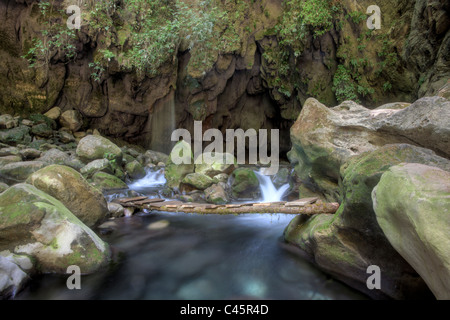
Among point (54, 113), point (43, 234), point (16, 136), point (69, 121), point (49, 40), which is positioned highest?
point (49, 40)

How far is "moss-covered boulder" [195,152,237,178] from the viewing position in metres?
8.20

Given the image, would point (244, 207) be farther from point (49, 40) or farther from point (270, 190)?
point (49, 40)

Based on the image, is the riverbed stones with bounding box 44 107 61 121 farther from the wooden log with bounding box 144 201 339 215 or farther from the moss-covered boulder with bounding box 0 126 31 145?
the wooden log with bounding box 144 201 339 215

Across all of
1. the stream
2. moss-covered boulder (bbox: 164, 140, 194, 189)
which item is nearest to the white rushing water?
moss-covered boulder (bbox: 164, 140, 194, 189)

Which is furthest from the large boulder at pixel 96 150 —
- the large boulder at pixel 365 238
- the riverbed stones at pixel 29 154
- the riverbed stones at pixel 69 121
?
the large boulder at pixel 365 238

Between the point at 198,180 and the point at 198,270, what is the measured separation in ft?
13.8

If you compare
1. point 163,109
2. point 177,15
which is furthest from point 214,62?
point 163,109

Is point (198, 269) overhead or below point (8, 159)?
below

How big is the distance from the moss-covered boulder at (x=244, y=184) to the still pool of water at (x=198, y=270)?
2.34 metres

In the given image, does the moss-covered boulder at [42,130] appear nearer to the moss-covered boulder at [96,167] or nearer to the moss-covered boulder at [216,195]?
the moss-covered boulder at [96,167]

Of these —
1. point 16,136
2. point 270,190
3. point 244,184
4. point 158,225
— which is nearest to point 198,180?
point 244,184

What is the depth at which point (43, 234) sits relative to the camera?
307 centimetres

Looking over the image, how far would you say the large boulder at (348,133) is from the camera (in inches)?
134
